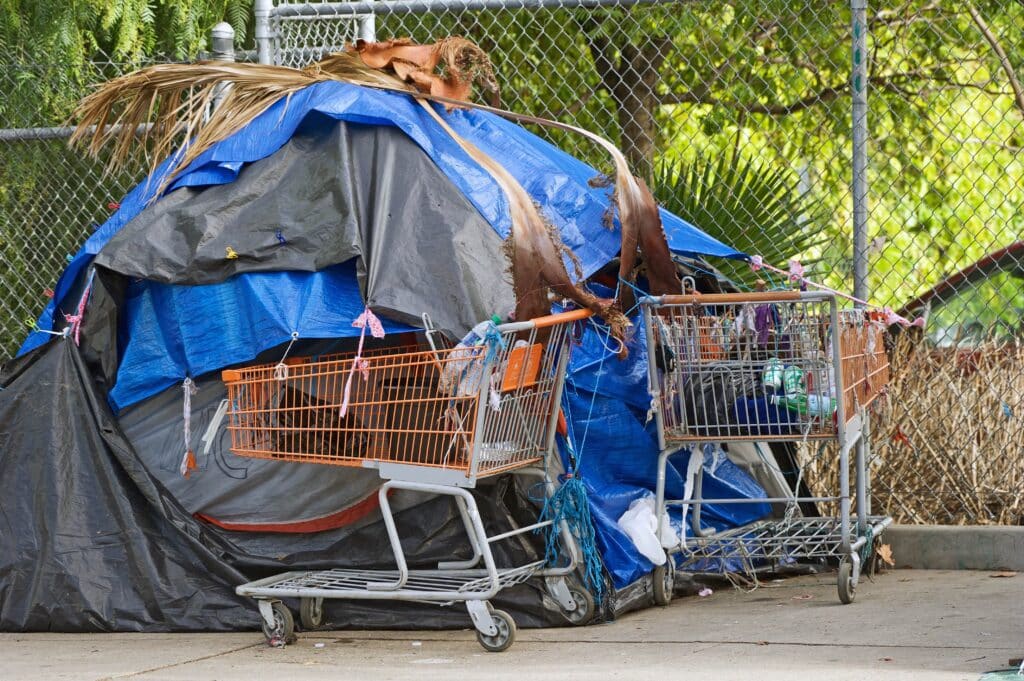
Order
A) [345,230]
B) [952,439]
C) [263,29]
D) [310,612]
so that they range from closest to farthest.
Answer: [345,230]
[310,612]
[952,439]
[263,29]

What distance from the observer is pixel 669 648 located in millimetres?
4504

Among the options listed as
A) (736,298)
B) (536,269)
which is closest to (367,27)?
(536,269)

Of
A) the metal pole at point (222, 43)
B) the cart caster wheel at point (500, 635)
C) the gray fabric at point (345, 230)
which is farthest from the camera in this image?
the metal pole at point (222, 43)

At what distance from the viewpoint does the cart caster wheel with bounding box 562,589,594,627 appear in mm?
4892

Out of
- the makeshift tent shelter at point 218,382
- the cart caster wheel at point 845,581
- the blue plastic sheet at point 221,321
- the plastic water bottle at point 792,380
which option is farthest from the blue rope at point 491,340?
the cart caster wheel at point 845,581

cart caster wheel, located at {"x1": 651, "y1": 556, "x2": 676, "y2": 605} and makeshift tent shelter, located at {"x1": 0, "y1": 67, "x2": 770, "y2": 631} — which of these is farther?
cart caster wheel, located at {"x1": 651, "y1": 556, "x2": 676, "y2": 605}

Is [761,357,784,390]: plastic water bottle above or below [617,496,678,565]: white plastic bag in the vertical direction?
above

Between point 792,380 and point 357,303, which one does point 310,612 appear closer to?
point 357,303

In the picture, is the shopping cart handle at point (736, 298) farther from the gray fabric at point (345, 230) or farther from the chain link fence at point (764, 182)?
the chain link fence at point (764, 182)

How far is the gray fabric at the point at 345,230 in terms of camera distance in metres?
4.68

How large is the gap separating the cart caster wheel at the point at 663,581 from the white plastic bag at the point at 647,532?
127mm

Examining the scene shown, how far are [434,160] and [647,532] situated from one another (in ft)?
5.45

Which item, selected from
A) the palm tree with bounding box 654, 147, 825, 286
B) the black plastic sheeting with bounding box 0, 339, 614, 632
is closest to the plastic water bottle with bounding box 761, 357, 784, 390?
the black plastic sheeting with bounding box 0, 339, 614, 632

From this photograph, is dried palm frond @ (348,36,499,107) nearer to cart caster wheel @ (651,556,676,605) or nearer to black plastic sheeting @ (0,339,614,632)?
black plastic sheeting @ (0,339,614,632)
